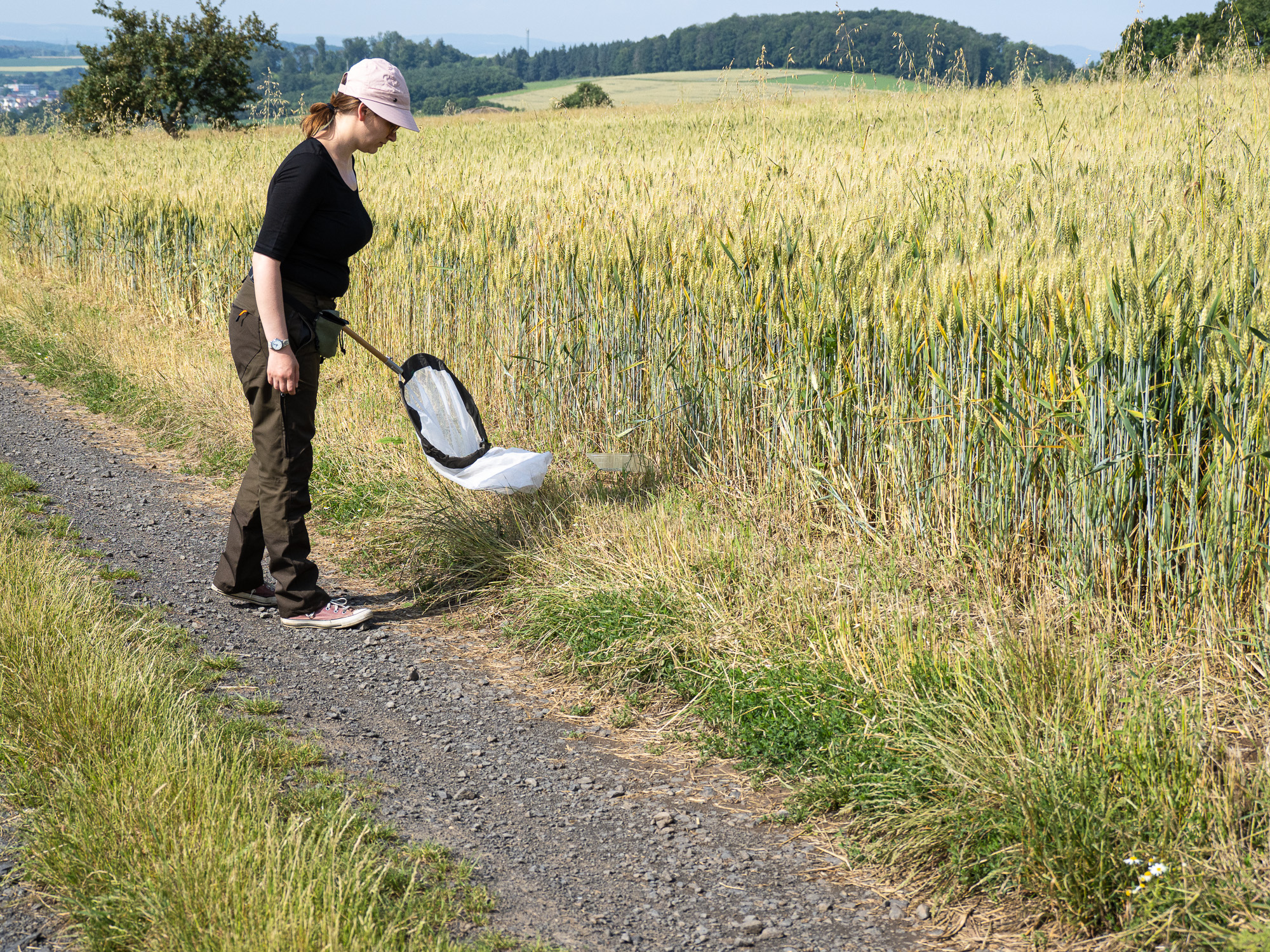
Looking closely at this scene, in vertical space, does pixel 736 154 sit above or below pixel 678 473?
above

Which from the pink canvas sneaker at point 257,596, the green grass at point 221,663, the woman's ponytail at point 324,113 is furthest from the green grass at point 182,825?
the woman's ponytail at point 324,113

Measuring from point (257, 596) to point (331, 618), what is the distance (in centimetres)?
45

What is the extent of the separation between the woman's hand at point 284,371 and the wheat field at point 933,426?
3.85ft

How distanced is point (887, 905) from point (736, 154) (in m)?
7.67

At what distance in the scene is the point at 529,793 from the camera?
2.91 metres

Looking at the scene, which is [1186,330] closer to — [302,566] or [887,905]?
[887,905]

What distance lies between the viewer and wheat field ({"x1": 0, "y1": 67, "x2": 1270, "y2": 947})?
250 centimetres

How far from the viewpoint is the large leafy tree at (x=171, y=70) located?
28.6 meters

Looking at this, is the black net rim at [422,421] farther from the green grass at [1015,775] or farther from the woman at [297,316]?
the green grass at [1015,775]

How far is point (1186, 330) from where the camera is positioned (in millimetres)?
2963

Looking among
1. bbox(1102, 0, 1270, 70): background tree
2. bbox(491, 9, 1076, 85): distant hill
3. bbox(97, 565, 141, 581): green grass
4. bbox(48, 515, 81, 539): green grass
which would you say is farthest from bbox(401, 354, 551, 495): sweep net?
bbox(1102, 0, 1270, 70): background tree

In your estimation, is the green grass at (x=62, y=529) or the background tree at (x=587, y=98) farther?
the background tree at (x=587, y=98)

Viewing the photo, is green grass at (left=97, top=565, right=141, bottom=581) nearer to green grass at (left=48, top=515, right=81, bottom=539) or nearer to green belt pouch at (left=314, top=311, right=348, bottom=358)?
green grass at (left=48, top=515, right=81, bottom=539)

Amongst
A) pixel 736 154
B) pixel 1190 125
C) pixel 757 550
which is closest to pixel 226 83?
pixel 736 154
